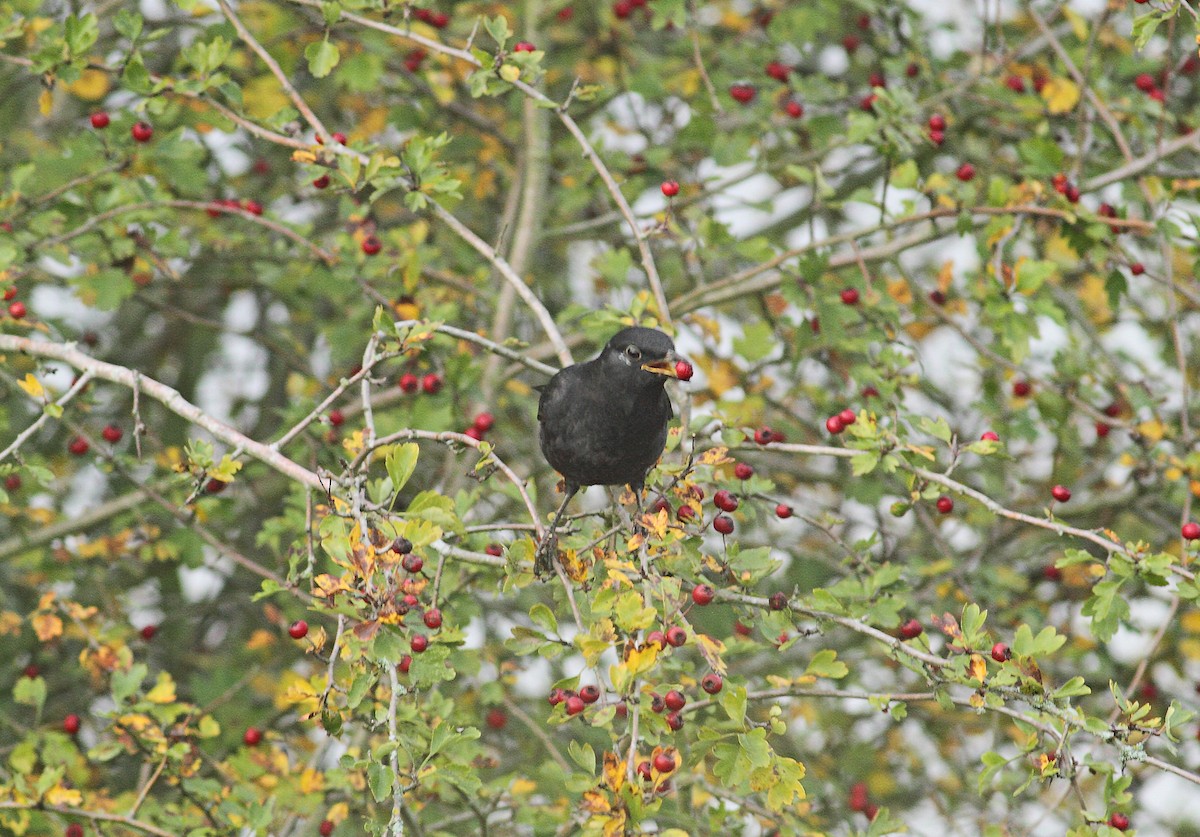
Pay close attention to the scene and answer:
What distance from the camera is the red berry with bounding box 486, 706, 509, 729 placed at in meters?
5.25

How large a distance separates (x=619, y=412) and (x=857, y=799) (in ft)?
8.15

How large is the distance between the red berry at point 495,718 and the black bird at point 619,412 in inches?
62.7

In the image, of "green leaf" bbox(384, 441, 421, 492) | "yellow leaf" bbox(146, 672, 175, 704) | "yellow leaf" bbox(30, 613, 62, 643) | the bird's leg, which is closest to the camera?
"green leaf" bbox(384, 441, 421, 492)

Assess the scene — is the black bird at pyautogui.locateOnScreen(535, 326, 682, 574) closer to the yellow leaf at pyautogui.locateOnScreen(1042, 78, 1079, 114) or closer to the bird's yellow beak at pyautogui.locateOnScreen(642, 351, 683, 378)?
the bird's yellow beak at pyautogui.locateOnScreen(642, 351, 683, 378)

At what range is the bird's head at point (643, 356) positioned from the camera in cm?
376

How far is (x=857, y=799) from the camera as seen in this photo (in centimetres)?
555

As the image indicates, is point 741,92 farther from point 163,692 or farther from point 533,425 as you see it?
point 163,692

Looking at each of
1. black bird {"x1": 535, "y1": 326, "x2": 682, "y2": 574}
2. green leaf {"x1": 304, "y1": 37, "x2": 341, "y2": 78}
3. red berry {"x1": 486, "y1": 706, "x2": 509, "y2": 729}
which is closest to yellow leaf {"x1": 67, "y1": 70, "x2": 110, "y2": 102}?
green leaf {"x1": 304, "y1": 37, "x2": 341, "y2": 78}

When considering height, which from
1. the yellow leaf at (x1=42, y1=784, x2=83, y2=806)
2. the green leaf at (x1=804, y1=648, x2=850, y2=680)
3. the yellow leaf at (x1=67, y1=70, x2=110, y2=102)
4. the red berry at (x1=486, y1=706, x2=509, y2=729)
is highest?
the green leaf at (x1=804, y1=648, x2=850, y2=680)

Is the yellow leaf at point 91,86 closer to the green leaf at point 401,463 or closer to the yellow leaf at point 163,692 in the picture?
the yellow leaf at point 163,692

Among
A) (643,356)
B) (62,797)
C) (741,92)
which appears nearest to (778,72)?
(741,92)

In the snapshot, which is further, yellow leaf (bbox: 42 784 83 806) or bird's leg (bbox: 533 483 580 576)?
yellow leaf (bbox: 42 784 83 806)

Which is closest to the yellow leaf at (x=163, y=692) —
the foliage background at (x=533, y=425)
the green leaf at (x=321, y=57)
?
the foliage background at (x=533, y=425)

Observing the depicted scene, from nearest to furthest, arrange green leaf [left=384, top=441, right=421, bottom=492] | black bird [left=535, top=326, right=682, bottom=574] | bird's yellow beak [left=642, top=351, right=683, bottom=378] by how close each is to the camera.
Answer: green leaf [left=384, top=441, right=421, bottom=492] → bird's yellow beak [left=642, top=351, right=683, bottom=378] → black bird [left=535, top=326, right=682, bottom=574]
